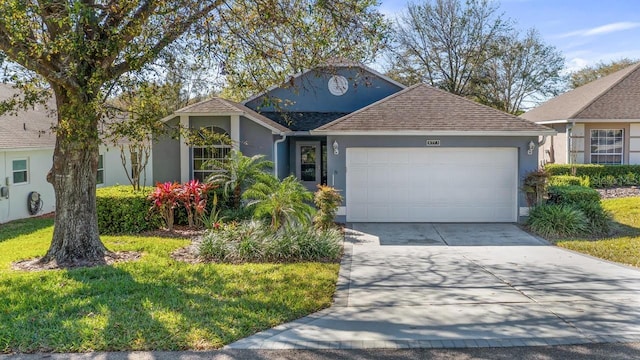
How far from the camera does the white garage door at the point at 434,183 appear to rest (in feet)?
44.7

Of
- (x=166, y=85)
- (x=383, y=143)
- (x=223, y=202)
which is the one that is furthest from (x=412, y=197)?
(x=166, y=85)

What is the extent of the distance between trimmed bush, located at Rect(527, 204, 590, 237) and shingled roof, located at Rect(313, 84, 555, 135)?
2.04 m

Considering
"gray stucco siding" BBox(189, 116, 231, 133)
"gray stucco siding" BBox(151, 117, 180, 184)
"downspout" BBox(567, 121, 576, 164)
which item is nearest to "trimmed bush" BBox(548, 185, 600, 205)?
"downspout" BBox(567, 121, 576, 164)

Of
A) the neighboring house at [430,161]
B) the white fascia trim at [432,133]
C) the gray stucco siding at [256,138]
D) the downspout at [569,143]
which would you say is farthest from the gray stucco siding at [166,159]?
the downspout at [569,143]

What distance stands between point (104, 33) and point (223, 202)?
556 cm

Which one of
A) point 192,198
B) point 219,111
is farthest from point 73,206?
point 219,111

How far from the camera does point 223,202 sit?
1315 centimetres

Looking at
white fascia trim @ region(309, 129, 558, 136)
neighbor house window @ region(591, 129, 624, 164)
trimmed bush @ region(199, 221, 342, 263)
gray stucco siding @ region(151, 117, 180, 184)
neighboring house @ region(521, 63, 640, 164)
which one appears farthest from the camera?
neighbor house window @ region(591, 129, 624, 164)

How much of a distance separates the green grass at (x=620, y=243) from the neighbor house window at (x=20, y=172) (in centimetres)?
1552

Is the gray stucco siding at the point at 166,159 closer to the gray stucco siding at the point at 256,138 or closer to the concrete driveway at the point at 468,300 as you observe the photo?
the gray stucco siding at the point at 256,138

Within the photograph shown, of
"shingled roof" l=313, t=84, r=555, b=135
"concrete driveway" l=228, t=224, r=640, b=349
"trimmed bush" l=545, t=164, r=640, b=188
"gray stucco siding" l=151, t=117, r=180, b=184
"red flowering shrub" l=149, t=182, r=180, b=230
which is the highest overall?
"shingled roof" l=313, t=84, r=555, b=135

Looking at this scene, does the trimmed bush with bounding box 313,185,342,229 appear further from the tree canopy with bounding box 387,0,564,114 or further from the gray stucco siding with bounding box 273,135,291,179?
the tree canopy with bounding box 387,0,564,114

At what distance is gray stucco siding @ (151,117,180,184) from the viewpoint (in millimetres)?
15953

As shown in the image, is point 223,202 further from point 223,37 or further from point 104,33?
point 104,33
